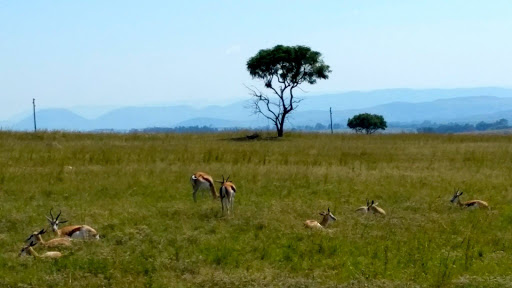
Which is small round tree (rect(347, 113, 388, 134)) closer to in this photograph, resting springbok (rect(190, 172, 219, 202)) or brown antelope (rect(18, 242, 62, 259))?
resting springbok (rect(190, 172, 219, 202))

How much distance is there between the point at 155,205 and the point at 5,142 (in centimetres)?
2111

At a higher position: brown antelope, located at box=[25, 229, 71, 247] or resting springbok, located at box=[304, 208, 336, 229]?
brown antelope, located at box=[25, 229, 71, 247]

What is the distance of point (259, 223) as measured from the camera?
45.8 ft

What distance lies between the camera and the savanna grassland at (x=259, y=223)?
10266 millimetres

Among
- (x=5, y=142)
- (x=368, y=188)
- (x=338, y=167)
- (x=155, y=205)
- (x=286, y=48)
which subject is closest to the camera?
(x=155, y=205)

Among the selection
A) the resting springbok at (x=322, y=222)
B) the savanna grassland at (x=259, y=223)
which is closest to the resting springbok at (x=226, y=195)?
the savanna grassland at (x=259, y=223)

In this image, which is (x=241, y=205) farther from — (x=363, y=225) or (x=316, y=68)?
(x=316, y=68)

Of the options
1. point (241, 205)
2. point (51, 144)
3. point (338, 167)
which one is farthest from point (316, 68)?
point (241, 205)

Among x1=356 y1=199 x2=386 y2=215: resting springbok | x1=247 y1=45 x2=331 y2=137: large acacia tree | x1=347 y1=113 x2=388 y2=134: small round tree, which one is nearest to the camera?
x1=356 y1=199 x2=386 y2=215: resting springbok

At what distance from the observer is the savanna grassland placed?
10266 mm

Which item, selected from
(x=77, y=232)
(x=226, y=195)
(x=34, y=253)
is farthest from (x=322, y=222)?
(x=34, y=253)

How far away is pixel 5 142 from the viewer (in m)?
Result: 34.6

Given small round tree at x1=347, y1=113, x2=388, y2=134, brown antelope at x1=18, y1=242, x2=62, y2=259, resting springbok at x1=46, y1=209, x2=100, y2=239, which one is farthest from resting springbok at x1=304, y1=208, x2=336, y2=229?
small round tree at x1=347, y1=113, x2=388, y2=134

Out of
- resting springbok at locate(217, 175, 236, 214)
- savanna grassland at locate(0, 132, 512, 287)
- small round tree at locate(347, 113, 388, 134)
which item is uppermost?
small round tree at locate(347, 113, 388, 134)
